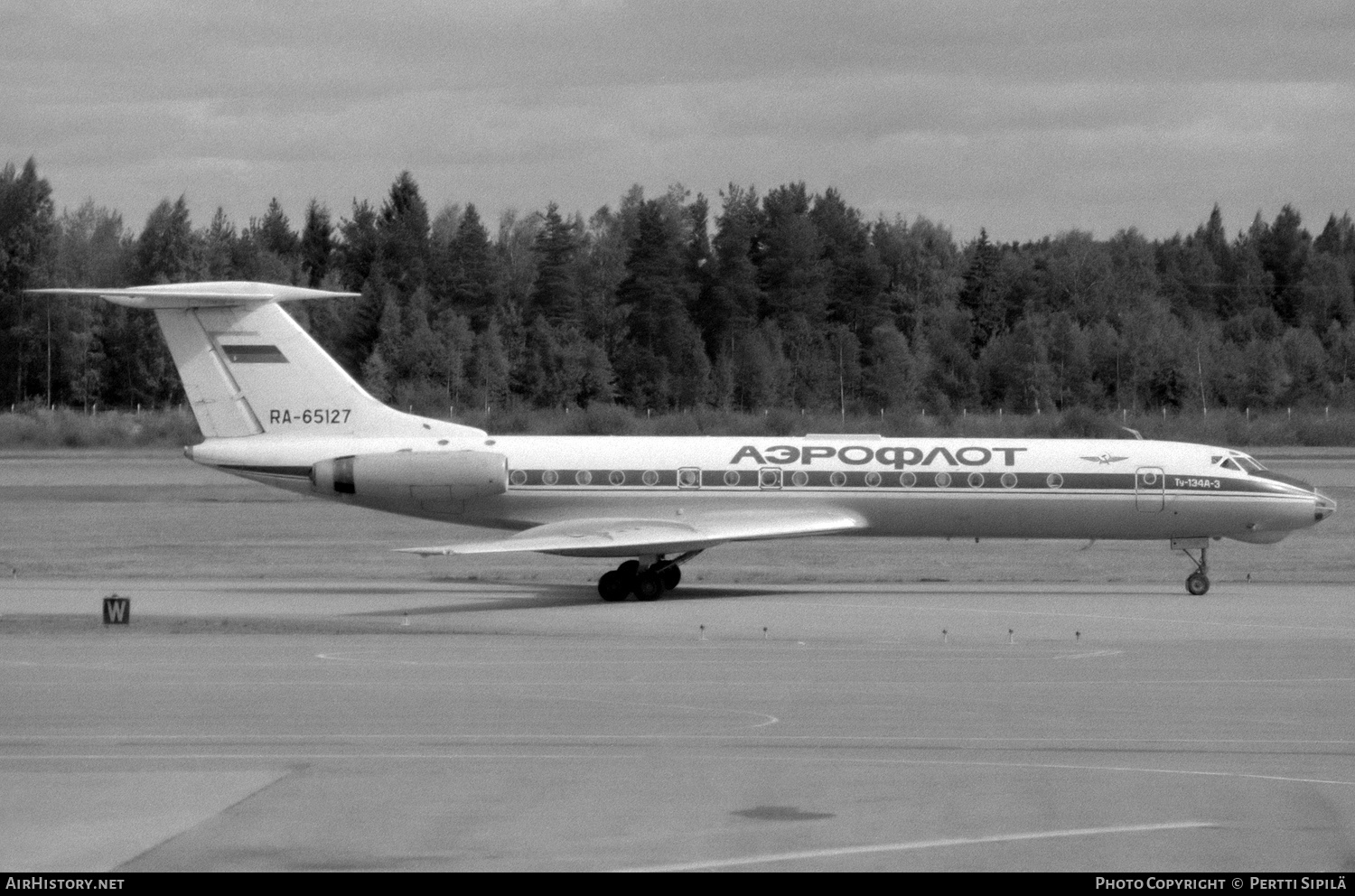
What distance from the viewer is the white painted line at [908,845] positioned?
11367mm

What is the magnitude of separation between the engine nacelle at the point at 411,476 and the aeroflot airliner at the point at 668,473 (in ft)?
0.11

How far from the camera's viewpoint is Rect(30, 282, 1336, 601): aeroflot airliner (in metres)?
31.1

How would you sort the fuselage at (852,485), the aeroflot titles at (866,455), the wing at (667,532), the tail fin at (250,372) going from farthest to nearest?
1. the tail fin at (250,372)
2. the aeroflot titles at (866,455)
3. the fuselage at (852,485)
4. the wing at (667,532)

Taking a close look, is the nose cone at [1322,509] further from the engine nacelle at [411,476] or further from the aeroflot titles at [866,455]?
the engine nacelle at [411,476]

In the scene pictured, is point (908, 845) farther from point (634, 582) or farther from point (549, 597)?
point (549, 597)

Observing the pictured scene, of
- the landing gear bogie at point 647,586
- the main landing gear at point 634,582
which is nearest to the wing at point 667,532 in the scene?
Answer: the main landing gear at point 634,582

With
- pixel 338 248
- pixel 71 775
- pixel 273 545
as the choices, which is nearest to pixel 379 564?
pixel 273 545

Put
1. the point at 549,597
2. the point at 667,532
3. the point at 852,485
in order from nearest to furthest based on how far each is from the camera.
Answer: the point at 667,532 < the point at 549,597 < the point at 852,485

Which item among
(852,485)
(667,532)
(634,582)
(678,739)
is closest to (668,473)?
(667,532)

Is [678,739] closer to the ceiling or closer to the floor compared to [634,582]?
closer to the floor

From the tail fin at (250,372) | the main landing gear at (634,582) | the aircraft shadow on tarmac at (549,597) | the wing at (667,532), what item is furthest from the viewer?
the tail fin at (250,372)

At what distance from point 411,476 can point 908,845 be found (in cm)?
1978

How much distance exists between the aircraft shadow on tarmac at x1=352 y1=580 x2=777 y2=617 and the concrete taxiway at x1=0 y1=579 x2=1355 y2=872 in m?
0.53

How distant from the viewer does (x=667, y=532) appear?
30375 mm
